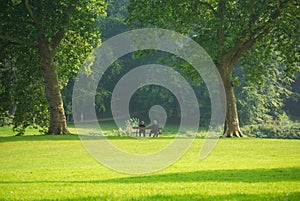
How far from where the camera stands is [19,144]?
26.7 m

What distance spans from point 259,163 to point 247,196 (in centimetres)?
835

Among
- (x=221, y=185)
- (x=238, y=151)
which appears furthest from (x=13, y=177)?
(x=238, y=151)

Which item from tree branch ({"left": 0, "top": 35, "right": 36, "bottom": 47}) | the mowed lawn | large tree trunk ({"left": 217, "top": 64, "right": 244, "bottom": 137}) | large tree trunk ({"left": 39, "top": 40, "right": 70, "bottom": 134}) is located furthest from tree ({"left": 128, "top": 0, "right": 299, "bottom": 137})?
the mowed lawn

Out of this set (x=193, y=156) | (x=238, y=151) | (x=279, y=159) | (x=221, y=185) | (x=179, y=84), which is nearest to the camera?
(x=221, y=185)

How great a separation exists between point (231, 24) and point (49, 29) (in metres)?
10.7

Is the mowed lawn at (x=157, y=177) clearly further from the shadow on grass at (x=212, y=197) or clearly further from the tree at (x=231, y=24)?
the tree at (x=231, y=24)

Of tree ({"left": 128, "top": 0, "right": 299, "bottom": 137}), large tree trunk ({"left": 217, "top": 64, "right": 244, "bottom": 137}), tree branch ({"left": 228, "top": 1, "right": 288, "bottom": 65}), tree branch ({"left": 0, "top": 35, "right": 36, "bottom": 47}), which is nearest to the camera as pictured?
tree branch ({"left": 0, "top": 35, "right": 36, "bottom": 47})

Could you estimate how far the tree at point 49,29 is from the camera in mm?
29797

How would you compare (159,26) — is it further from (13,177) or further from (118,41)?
(118,41)

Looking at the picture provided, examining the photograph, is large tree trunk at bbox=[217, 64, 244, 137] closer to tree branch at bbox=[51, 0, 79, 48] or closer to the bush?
tree branch at bbox=[51, 0, 79, 48]

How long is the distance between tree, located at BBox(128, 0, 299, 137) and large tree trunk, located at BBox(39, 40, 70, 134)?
580 cm

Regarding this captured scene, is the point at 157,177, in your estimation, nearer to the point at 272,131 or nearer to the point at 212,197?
the point at 212,197

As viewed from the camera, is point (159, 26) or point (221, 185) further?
point (159, 26)

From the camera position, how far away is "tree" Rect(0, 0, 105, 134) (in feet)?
97.8
